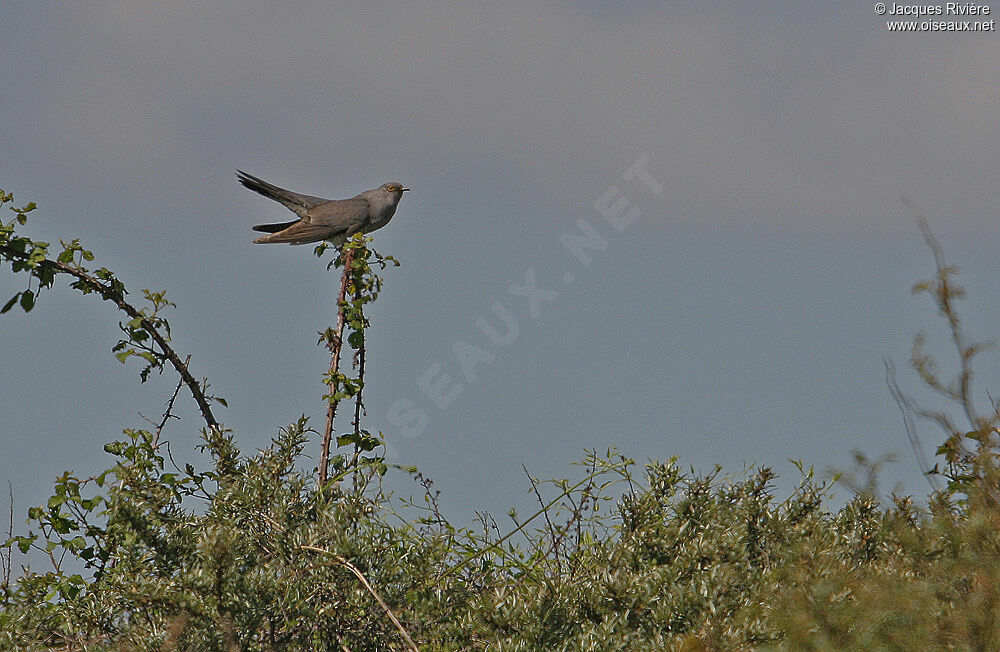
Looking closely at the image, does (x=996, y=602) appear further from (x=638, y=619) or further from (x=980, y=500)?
(x=638, y=619)

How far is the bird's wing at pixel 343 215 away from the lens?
739 centimetres

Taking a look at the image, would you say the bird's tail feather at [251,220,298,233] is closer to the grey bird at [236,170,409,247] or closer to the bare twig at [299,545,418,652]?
the grey bird at [236,170,409,247]

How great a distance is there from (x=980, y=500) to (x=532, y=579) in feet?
5.20

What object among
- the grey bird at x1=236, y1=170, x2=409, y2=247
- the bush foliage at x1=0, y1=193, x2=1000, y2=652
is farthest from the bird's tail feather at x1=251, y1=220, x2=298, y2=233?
the bush foliage at x1=0, y1=193, x2=1000, y2=652

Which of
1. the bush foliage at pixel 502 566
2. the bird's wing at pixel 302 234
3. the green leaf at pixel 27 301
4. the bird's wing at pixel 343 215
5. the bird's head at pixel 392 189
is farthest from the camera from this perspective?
the bird's head at pixel 392 189

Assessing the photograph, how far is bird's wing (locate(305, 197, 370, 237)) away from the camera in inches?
291

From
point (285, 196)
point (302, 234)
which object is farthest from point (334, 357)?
point (285, 196)

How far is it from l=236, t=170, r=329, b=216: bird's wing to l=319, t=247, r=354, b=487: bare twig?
70.6 inches

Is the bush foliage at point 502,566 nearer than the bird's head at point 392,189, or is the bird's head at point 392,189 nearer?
the bush foliage at point 502,566

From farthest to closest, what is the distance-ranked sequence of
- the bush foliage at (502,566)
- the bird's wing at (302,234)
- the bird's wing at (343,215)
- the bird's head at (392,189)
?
the bird's head at (392,189), the bird's wing at (343,215), the bird's wing at (302,234), the bush foliage at (502,566)

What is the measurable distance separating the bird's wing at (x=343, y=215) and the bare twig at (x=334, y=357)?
1161mm

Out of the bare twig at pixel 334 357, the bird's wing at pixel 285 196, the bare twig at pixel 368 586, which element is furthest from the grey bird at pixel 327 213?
the bare twig at pixel 368 586

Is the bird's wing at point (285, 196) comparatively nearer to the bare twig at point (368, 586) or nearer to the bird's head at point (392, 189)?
the bird's head at point (392, 189)

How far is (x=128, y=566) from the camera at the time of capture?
3828 millimetres
